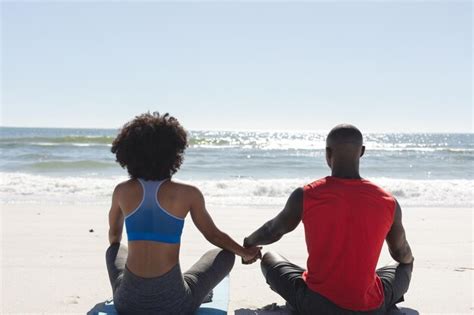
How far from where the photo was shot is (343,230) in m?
2.68

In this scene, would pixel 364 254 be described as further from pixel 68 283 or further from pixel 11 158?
pixel 11 158

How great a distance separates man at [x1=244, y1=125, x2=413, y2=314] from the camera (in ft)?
8.79

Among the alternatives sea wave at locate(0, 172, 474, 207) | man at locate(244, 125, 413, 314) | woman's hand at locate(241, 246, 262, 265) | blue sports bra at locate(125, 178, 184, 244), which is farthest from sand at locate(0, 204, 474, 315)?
sea wave at locate(0, 172, 474, 207)

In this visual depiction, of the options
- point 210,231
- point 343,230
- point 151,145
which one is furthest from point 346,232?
point 151,145

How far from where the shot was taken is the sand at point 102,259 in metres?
3.93

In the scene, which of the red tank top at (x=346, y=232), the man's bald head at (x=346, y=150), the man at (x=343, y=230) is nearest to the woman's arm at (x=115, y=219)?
the man at (x=343, y=230)

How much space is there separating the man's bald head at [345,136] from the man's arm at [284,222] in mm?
329

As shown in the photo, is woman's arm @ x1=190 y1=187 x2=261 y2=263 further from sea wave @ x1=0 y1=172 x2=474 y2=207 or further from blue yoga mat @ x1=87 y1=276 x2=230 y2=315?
sea wave @ x1=0 y1=172 x2=474 y2=207

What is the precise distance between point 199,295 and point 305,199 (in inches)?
33.3

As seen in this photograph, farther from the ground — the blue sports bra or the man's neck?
the man's neck

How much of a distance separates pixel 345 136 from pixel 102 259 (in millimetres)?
3174

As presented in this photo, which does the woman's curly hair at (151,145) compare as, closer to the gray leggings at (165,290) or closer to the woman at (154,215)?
the woman at (154,215)

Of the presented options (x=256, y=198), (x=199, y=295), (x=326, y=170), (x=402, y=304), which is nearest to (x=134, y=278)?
(x=199, y=295)

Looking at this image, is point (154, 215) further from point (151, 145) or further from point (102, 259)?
point (102, 259)
